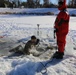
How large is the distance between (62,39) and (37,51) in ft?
4.43

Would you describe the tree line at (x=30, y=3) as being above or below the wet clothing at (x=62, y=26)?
below

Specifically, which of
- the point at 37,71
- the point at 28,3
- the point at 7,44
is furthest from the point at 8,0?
the point at 37,71

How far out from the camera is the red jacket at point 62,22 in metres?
6.76

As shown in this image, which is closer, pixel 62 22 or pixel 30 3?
pixel 62 22

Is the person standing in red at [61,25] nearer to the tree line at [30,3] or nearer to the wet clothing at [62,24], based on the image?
the wet clothing at [62,24]

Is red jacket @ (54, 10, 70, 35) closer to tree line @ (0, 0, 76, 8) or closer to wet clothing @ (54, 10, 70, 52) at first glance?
wet clothing @ (54, 10, 70, 52)

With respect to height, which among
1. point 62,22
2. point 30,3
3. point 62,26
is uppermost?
point 62,22

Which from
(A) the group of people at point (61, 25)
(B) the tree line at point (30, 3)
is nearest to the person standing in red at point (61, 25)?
(A) the group of people at point (61, 25)

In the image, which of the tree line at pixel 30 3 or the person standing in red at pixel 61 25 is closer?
the person standing in red at pixel 61 25

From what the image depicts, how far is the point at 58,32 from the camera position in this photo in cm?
697

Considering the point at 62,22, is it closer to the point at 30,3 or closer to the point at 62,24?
the point at 62,24

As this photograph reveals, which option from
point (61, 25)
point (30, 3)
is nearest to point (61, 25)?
point (61, 25)

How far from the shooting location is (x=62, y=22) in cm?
678

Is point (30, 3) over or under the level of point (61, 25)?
under
